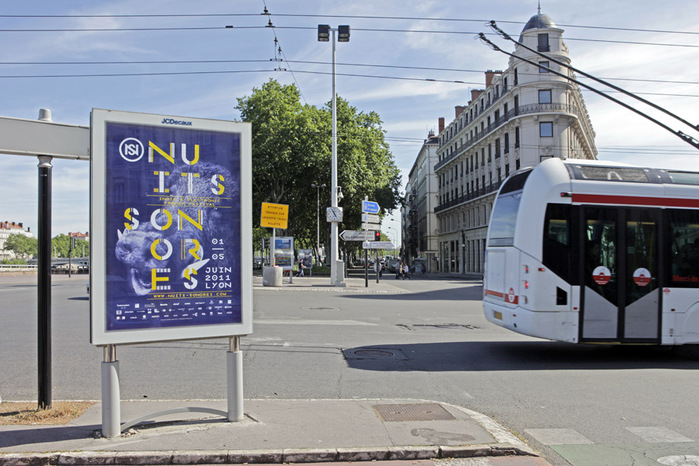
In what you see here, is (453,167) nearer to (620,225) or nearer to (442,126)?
(442,126)

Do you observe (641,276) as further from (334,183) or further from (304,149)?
(304,149)

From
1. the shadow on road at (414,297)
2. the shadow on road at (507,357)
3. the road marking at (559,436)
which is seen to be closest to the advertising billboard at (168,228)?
the road marking at (559,436)

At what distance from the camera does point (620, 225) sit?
9281mm

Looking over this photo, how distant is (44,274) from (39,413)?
138 cm

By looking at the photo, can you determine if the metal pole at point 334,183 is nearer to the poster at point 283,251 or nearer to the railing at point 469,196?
the poster at point 283,251

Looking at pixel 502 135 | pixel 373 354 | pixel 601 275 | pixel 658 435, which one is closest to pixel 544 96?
pixel 502 135

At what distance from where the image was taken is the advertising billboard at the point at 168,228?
4.98 meters

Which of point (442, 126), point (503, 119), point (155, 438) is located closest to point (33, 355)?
point (155, 438)

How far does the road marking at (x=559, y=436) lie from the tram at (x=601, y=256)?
3376 millimetres

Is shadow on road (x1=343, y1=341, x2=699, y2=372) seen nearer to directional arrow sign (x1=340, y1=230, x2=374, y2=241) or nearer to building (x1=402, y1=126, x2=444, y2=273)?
directional arrow sign (x1=340, y1=230, x2=374, y2=241)

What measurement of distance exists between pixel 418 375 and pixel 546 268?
2.71 metres

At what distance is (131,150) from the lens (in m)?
5.14

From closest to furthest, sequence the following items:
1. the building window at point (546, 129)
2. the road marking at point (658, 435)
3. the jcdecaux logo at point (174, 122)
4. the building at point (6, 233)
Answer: the jcdecaux logo at point (174, 122)
the road marking at point (658, 435)
the building window at point (546, 129)
the building at point (6, 233)

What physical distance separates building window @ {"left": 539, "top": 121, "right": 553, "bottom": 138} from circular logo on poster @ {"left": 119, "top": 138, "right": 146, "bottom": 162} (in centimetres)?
5495
